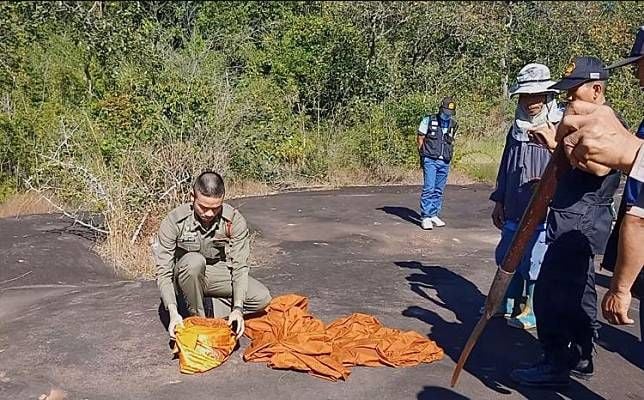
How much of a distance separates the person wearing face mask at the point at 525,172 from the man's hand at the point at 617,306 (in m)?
2.29

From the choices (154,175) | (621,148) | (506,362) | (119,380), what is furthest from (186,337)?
(154,175)

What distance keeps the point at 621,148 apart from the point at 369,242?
6844 mm

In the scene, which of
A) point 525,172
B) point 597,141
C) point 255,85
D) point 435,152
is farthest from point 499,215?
point 255,85

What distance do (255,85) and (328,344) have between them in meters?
12.3

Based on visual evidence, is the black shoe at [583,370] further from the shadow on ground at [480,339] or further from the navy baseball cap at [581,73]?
the navy baseball cap at [581,73]

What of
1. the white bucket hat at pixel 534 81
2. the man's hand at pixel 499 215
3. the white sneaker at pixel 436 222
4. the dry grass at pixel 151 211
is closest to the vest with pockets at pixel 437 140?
the white sneaker at pixel 436 222

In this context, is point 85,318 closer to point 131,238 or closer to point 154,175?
point 131,238

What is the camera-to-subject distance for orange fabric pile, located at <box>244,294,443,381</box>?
203 inches

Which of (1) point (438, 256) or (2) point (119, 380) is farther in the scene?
(1) point (438, 256)

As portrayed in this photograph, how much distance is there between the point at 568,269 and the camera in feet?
15.7

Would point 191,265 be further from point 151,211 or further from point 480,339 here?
point 151,211

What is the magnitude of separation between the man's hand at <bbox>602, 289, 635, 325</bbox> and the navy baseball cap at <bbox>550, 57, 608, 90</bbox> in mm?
1541

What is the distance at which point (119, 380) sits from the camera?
5.09 m

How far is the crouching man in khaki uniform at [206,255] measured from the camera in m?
5.48
